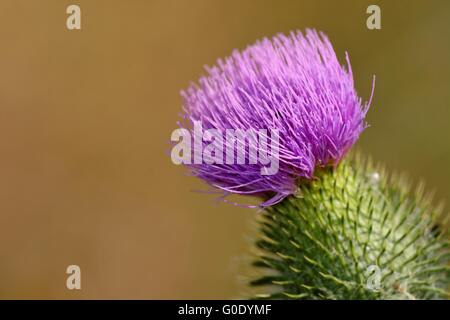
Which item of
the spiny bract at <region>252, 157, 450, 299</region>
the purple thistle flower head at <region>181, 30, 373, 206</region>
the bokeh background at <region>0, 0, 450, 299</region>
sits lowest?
the spiny bract at <region>252, 157, 450, 299</region>

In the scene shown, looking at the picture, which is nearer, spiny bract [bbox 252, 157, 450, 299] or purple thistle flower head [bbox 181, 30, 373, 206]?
purple thistle flower head [bbox 181, 30, 373, 206]

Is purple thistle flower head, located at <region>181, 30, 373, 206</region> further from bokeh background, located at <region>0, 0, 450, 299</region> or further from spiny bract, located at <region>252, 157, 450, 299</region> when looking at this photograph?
bokeh background, located at <region>0, 0, 450, 299</region>

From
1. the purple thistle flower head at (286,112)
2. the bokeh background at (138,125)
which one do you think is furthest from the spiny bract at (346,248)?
the bokeh background at (138,125)

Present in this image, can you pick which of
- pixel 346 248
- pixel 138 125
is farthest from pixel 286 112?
pixel 138 125

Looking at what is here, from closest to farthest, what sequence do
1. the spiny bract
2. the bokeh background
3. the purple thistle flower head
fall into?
1. the purple thistle flower head
2. the spiny bract
3. the bokeh background

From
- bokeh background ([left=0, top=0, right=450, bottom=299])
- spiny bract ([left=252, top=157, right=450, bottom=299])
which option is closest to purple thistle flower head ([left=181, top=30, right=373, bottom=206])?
spiny bract ([left=252, top=157, right=450, bottom=299])

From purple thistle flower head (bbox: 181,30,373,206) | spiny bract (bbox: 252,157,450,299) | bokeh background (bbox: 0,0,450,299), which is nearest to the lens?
purple thistle flower head (bbox: 181,30,373,206)

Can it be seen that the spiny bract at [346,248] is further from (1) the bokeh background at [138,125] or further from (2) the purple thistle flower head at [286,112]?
(1) the bokeh background at [138,125]

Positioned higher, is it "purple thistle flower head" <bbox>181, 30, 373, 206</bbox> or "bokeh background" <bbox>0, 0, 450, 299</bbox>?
"bokeh background" <bbox>0, 0, 450, 299</bbox>
